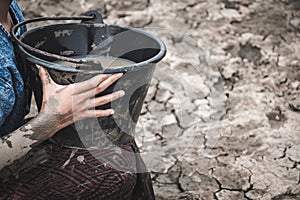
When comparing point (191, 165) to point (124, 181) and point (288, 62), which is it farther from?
point (288, 62)

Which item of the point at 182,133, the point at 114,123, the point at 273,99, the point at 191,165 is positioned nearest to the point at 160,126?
the point at 182,133

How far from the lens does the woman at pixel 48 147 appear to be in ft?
4.33

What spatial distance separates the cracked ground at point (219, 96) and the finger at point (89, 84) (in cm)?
78

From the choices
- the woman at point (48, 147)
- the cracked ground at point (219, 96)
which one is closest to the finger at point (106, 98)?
the woman at point (48, 147)

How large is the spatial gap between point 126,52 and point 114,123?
304 millimetres

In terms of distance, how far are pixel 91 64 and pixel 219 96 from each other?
142 centimetres

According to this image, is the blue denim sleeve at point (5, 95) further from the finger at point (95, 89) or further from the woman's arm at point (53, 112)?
the finger at point (95, 89)

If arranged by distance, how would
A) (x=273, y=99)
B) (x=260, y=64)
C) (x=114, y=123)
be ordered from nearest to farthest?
(x=114, y=123) < (x=273, y=99) < (x=260, y=64)

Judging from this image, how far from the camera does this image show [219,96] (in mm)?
2604

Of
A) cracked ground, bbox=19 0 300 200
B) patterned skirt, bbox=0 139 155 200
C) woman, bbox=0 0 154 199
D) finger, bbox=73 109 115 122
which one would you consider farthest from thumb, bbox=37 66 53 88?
cracked ground, bbox=19 0 300 200

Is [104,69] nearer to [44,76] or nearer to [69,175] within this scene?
[44,76]

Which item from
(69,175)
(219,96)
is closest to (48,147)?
(69,175)

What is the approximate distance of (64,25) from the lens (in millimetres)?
1580

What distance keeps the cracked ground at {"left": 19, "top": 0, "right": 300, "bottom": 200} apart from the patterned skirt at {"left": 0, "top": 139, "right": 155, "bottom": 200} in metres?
0.52
